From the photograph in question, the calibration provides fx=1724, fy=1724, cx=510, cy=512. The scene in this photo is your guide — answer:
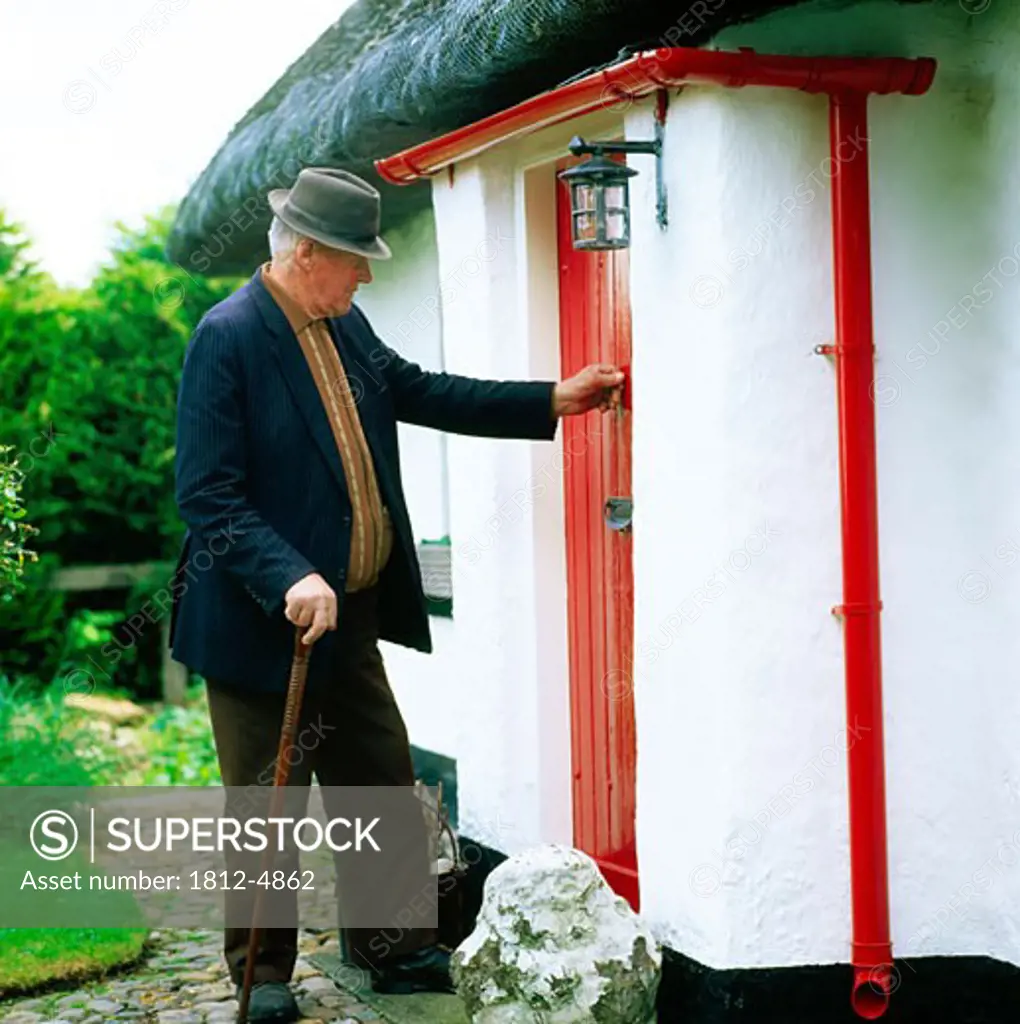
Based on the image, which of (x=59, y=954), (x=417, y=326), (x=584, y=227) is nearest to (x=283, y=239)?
(x=584, y=227)

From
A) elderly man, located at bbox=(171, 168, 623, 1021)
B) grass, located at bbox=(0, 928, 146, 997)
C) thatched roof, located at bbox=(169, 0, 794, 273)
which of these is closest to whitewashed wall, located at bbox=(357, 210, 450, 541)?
thatched roof, located at bbox=(169, 0, 794, 273)

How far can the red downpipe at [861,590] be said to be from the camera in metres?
4.28

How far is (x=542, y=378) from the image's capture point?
17.5 feet

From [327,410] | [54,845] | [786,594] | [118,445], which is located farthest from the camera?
[118,445]

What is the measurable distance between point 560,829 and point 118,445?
21.0ft

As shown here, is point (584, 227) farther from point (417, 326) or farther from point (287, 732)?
point (417, 326)

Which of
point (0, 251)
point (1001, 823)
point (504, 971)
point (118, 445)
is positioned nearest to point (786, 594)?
point (1001, 823)

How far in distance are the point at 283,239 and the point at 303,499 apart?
75 centimetres

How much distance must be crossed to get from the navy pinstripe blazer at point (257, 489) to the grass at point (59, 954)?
1.25 m

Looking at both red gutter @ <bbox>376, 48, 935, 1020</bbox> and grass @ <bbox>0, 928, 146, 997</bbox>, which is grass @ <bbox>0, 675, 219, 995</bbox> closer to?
grass @ <bbox>0, 928, 146, 997</bbox>

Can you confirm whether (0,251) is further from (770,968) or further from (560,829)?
(770,968)

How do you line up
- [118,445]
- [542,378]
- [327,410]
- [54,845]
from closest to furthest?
[327,410], [542,378], [54,845], [118,445]

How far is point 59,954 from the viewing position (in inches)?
220

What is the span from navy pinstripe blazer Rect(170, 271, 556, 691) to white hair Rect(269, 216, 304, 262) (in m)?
0.12
